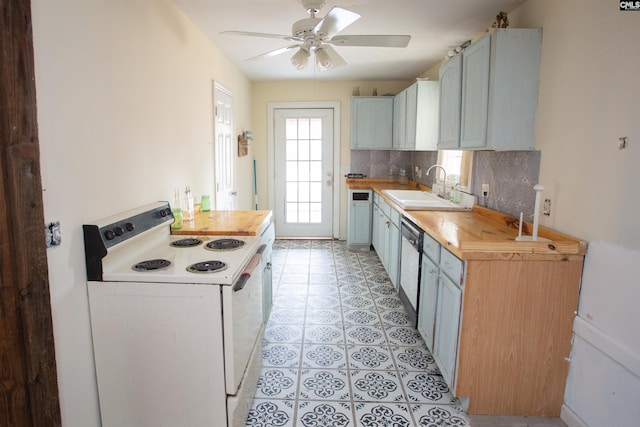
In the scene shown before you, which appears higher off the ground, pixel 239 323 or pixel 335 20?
pixel 335 20

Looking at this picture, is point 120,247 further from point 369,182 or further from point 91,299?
point 369,182

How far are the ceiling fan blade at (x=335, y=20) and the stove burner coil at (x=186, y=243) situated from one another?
152cm

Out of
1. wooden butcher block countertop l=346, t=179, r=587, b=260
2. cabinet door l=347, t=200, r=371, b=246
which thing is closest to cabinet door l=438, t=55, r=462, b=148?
wooden butcher block countertop l=346, t=179, r=587, b=260

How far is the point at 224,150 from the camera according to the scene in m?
4.14

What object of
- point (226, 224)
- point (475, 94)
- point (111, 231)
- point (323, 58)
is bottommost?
point (226, 224)

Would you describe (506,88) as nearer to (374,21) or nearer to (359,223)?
(374,21)

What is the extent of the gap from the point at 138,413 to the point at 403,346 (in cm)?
179

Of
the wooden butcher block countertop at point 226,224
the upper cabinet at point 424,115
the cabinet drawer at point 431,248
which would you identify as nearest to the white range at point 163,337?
the wooden butcher block countertop at point 226,224

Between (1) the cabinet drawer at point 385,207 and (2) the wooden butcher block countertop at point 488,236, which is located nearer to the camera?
(2) the wooden butcher block countertop at point 488,236

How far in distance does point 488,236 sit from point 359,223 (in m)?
3.11

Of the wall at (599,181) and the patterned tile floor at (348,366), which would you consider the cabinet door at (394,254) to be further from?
the wall at (599,181)

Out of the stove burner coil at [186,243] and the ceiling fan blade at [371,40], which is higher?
the ceiling fan blade at [371,40]

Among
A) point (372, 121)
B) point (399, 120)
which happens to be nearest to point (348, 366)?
point (399, 120)

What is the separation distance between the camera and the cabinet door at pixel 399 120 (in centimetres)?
470
